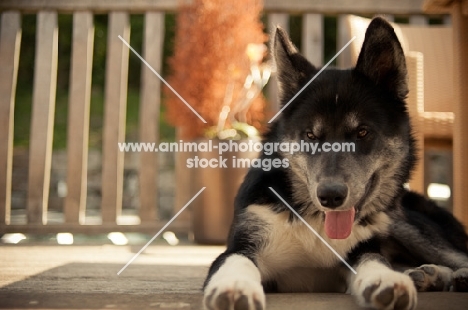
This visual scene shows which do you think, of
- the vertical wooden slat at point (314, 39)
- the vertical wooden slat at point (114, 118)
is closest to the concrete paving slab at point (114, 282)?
the vertical wooden slat at point (114, 118)

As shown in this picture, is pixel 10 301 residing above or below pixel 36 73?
below

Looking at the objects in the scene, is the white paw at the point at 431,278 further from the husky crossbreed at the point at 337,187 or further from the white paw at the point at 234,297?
the white paw at the point at 234,297

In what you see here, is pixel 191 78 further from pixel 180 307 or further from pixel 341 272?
pixel 180 307

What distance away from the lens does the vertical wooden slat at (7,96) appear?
4.12 m

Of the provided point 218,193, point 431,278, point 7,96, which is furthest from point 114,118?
point 431,278

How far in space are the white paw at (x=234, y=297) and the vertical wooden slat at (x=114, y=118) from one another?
2870 millimetres

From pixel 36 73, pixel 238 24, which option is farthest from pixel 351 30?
pixel 36 73

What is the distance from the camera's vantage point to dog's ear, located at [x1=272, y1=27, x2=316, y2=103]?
86.1 inches

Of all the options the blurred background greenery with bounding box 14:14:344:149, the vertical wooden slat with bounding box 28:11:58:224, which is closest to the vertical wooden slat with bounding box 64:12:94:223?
the vertical wooden slat with bounding box 28:11:58:224

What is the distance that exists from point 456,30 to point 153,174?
A: 95.7 inches

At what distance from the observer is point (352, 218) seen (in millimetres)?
1941

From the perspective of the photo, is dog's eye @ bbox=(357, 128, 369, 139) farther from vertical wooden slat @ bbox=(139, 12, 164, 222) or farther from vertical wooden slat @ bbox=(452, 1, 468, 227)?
vertical wooden slat @ bbox=(139, 12, 164, 222)

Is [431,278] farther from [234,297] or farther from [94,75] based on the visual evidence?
[94,75]

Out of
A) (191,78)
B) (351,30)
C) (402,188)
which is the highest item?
(351,30)
